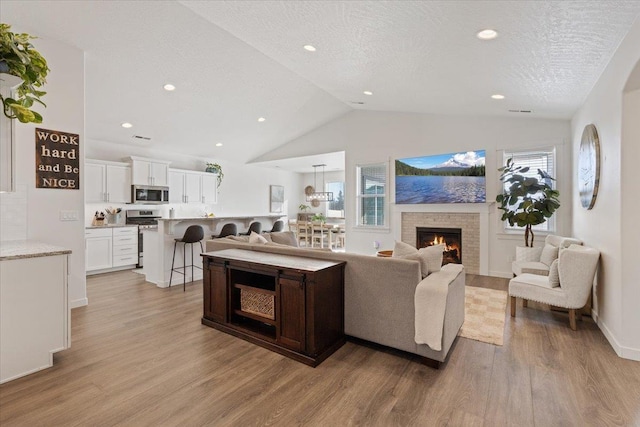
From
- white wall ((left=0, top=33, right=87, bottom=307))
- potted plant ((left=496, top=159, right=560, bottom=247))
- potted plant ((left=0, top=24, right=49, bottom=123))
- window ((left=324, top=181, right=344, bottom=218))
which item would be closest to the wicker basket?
white wall ((left=0, top=33, right=87, bottom=307))

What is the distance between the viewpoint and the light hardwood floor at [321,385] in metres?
1.88

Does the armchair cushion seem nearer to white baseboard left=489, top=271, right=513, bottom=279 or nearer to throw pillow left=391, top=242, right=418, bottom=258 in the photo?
white baseboard left=489, top=271, right=513, bottom=279

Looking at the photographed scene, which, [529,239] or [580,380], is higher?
[529,239]

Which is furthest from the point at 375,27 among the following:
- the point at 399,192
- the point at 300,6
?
the point at 399,192

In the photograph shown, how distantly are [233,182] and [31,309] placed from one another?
694 centimetres

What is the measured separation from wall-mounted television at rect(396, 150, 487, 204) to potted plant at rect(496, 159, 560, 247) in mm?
527

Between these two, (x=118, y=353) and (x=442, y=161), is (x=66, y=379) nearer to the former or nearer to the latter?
(x=118, y=353)

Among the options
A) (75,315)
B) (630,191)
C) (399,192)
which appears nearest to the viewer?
(630,191)

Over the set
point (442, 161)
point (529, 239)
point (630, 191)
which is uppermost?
point (442, 161)

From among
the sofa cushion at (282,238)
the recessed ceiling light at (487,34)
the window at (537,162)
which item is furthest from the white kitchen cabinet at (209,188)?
the recessed ceiling light at (487,34)

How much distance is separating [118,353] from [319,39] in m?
3.51

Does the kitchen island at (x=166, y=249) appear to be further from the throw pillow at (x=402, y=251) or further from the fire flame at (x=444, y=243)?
the fire flame at (x=444, y=243)

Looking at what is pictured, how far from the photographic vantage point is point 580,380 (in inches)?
89.7

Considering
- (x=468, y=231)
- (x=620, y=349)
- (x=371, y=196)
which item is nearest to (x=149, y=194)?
(x=371, y=196)
